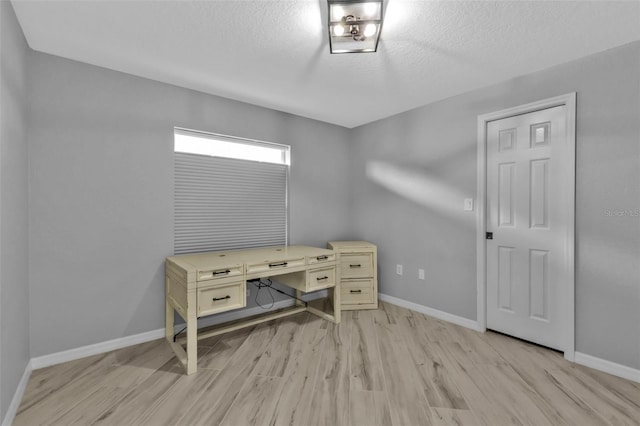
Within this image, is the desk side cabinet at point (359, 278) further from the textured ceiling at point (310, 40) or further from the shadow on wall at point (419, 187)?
the textured ceiling at point (310, 40)

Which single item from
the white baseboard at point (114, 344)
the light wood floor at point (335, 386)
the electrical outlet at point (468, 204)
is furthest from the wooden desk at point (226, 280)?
the electrical outlet at point (468, 204)

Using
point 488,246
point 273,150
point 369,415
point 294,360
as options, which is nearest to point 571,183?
point 488,246

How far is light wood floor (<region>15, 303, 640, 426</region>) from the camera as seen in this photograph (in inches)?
66.2

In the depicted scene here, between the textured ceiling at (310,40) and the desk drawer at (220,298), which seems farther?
the desk drawer at (220,298)

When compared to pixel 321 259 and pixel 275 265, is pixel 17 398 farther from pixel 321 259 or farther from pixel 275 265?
pixel 321 259

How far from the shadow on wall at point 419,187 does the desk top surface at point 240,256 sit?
1253mm

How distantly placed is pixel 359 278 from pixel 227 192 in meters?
1.81

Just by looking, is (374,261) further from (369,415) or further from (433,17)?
(433,17)

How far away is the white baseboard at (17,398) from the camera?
1567 mm

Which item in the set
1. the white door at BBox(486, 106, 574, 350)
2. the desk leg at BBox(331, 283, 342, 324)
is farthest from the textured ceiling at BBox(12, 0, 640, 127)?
the desk leg at BBox(331, 283, 342, 324)

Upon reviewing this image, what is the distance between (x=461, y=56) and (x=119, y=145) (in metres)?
2.91

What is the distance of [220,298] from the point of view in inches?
89.7

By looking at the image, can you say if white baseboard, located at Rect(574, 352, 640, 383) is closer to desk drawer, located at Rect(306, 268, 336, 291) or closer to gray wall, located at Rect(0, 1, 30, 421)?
desk drawer, located at Rect(306, 268, 336, 291)

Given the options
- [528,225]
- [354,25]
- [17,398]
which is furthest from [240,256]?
[528,225]
